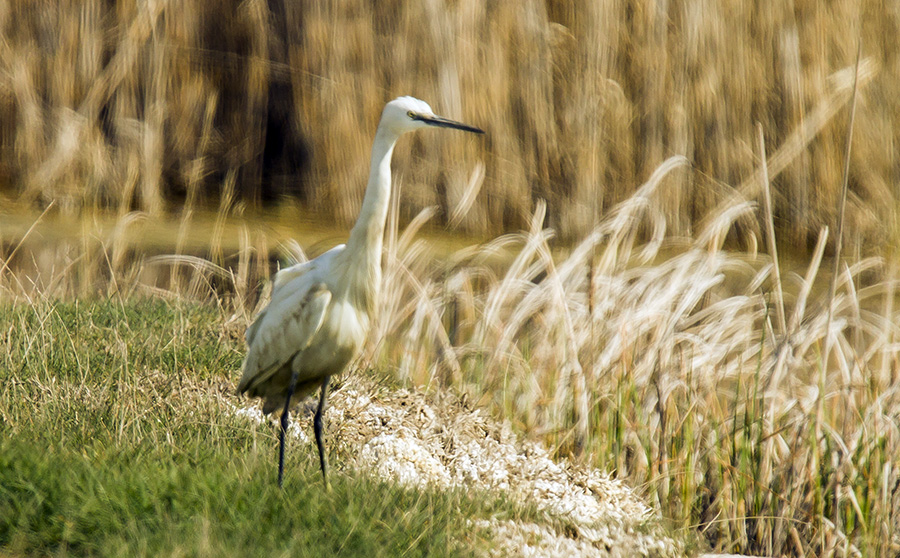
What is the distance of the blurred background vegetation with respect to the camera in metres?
6.12

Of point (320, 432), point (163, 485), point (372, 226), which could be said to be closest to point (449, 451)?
point (320, 432)

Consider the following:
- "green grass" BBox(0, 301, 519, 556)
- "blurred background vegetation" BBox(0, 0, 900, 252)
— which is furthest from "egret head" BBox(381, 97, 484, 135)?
"blurred background vegetation" BBox(0, 0, 900, 252)

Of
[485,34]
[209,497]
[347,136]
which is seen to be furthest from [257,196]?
[209,497]

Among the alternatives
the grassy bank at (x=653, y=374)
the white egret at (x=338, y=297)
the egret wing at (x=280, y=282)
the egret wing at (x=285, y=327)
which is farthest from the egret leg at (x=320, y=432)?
the grassy bank at (x=653, y=374)

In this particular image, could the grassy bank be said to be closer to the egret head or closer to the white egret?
the white egret

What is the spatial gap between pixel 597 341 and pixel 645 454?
59 cm

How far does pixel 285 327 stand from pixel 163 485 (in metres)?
0.72

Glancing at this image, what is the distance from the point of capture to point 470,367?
4594 mm

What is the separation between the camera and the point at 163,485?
8.38ft

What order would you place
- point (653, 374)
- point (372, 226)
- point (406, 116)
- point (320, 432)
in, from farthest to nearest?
1. point (653, 374)
2. point (320, 432)
3. point (372, 226)
4. point (406, 116)

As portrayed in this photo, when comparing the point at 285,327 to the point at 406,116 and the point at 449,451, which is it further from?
the point at 449,451

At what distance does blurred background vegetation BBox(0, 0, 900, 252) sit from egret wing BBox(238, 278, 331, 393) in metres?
2.77

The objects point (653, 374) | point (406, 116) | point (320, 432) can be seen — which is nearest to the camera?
point (406, 116)

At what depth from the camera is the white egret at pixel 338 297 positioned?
Result: 296 cm
